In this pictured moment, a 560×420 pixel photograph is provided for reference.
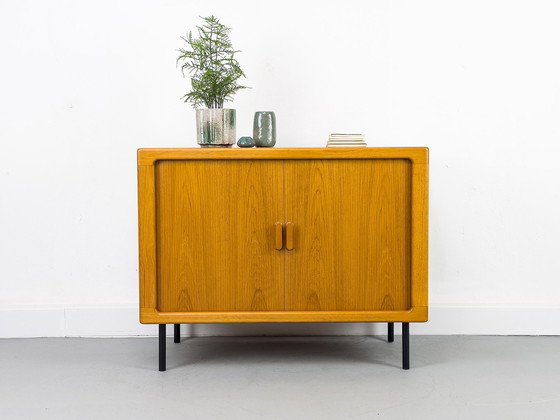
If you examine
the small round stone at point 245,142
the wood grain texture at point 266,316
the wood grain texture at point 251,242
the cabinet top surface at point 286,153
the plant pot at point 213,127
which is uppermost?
the plant pot at point 213,127

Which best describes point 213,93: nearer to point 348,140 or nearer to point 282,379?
point 348,140

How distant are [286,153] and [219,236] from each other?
355 millimetres

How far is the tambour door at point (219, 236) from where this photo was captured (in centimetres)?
218

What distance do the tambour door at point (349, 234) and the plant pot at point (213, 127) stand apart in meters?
0.27

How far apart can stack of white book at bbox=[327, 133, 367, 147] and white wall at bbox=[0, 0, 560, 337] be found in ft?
1.40

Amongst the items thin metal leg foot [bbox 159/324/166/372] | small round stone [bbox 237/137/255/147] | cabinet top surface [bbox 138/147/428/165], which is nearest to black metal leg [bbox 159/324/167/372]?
thin metal leg foot [bbox 159/324/166/372]

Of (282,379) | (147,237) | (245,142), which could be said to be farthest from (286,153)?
(282,379)

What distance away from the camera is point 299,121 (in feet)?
8.84

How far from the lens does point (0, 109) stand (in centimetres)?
269

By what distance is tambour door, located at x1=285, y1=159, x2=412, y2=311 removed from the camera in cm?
218

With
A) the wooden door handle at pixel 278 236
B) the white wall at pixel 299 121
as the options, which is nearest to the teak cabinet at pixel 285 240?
the wooden door handle at pixel 278 236

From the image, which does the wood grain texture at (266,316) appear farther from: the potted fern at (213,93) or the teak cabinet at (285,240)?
the potted fern at (213,93)

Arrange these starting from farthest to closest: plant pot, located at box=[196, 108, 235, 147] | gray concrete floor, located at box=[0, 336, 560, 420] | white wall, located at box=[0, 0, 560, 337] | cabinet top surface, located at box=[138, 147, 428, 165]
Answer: white wall, located at box=[0, 0, 560, 337] → plant pot, located at box=[196, 108, 235, 147] → cabinet top surface, located at box=[138, 147, 428, 165] → gray concrete floor, located at box=[0, 336, 560, 420]

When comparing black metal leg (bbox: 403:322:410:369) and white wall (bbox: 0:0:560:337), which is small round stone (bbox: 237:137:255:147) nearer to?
white wall (bbox: 0:0:560:337)
